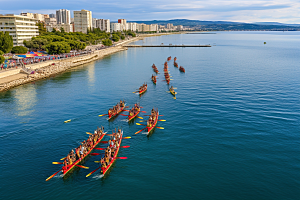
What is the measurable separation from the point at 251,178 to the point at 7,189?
88.2 ft

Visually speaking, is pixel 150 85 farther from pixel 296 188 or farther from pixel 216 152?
pixel 296 188

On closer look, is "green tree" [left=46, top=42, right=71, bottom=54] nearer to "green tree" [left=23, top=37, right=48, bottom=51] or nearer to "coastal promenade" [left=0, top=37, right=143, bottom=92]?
"coastal promenade" [left=0, top=37, right=143, bottom=92]

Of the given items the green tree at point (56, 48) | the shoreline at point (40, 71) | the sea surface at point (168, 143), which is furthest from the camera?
the green tree at point (56, 48)

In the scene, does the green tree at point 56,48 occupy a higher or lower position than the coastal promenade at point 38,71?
higher

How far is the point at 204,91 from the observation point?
66.1m

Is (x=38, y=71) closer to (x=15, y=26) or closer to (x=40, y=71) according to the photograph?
(x=40, y=71)

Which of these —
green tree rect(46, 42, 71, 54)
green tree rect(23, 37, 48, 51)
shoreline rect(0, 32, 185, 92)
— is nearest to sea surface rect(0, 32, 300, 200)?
shoreline rect(0, 32, 185, 92)

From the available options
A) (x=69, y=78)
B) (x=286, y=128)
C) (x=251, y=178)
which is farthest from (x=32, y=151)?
(x=69, y=78)

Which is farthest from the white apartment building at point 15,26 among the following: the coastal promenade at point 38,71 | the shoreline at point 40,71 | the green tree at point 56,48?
the coastal promenade at point 38,71

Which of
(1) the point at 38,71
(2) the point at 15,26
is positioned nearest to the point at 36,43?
(2) the point at 15,26

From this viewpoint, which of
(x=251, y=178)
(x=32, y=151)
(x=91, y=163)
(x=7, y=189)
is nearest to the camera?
(x=7, y=189)

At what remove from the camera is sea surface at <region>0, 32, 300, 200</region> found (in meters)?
27.4

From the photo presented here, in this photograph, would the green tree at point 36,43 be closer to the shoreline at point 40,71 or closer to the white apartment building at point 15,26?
the white apartment building at point 15,26

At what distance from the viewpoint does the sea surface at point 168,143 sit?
27406 millimetres
